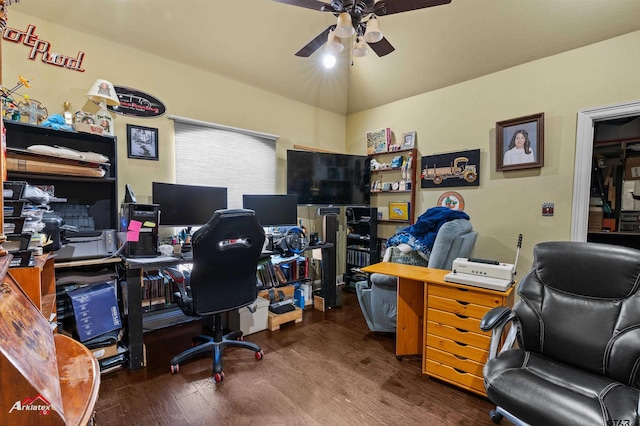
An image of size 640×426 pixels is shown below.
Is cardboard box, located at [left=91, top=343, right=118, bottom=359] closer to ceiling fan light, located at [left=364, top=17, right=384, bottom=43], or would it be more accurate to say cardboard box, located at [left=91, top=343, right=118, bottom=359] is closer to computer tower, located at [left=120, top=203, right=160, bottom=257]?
computer tower, located at [left=120, top=203, right=160, bottom=257]

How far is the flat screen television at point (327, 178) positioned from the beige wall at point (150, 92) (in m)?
0.28

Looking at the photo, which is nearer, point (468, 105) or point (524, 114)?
point (524, 114)

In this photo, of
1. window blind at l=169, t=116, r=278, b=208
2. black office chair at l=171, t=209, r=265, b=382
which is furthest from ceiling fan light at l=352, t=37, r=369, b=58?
window blind at l=169, t=116, r=278, b=208

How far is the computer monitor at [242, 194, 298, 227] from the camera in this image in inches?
127

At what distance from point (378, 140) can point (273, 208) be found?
1918 mm

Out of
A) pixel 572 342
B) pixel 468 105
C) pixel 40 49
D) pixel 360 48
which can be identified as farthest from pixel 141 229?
pixel 468 105

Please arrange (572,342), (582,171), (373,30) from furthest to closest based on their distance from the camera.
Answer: (582,171)
(373,30)
(572,342)

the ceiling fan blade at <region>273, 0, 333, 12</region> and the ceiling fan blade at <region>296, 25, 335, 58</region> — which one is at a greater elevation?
the ceiling fan blade at <region>273, 0, 333, 12</region>

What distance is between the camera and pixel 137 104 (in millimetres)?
2758

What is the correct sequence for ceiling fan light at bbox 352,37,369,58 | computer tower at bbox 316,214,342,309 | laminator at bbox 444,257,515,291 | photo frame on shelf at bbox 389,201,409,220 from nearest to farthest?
laminator at bbox 444,257,515,291 → ceiling fan light at bbox 352,37,369,58 → computer tower at bbox 316,214,342,309 → photo frame on shelf at bbox 389,201,409,220

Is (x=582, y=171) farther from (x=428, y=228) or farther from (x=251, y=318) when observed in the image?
(x=251, y=318)

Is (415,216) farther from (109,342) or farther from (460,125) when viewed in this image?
(109,342)

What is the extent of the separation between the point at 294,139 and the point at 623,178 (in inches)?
169

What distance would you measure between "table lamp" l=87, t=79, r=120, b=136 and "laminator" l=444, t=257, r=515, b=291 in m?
2.98
